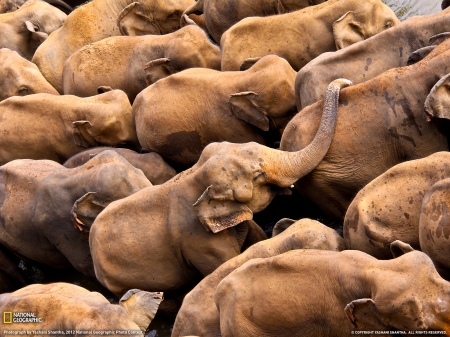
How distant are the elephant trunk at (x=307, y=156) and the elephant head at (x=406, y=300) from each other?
5.19 ft

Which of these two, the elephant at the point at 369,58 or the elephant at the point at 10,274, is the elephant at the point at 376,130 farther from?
the elephant at the point at 10,274

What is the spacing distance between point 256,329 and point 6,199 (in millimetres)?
2815

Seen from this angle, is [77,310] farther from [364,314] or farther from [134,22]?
[134,22]

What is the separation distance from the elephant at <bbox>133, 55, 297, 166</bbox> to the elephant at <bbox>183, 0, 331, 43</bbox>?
4.21 feet

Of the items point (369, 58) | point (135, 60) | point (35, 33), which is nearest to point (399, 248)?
point (369, 58)

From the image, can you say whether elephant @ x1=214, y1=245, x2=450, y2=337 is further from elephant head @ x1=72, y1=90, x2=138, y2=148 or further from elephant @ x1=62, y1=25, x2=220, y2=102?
elephant @ x1=62, y1=25, x2=220, y2=102

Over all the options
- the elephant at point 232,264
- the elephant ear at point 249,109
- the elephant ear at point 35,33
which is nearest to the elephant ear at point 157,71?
the elephant ear at point 249,109

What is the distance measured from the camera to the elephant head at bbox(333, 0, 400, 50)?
7.97 m

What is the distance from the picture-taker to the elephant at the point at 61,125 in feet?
27.3

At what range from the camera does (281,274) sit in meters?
5.36

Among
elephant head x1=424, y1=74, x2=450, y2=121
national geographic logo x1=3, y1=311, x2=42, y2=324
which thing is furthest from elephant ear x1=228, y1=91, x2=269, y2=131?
national geographic logo x1=3, y1=311, x2=42, y2=324

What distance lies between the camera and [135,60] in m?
9.13

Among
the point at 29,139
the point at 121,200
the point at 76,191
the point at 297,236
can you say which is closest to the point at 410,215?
the point at 297,236

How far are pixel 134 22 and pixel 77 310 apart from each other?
16.4 ft
